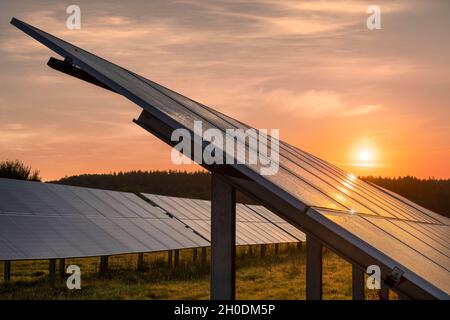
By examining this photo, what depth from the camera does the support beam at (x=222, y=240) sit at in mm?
6254

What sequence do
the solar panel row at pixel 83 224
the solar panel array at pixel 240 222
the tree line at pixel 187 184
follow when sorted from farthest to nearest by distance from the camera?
the tree line at pixel 187 184 → the solar panel array at pixel 240 222 → the solar panel row at pixel 83 224

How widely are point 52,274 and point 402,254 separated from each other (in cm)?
1494

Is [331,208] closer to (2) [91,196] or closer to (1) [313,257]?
(1) [313,257]

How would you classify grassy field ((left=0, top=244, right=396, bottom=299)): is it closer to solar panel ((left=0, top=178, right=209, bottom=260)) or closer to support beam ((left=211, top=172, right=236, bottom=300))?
solar panel ((left=0, top=178, right=209, bottom=260))

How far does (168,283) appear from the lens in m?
21.8

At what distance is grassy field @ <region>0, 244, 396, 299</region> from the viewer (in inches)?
720

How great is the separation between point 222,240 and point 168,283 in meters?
15.8

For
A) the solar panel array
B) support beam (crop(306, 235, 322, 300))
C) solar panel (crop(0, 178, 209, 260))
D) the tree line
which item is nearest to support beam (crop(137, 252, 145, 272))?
solar panel (crop(0, 178, 209, 260))

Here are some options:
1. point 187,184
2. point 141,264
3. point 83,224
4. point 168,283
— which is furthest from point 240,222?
point 187,184

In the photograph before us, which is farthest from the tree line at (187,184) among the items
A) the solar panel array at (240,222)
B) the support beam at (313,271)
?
the support beam at (313,271)

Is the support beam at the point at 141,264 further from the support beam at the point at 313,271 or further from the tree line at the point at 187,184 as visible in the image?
the tree line at the point at 187,184

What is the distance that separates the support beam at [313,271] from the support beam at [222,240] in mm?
3650

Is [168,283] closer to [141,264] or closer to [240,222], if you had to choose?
[141,264]
